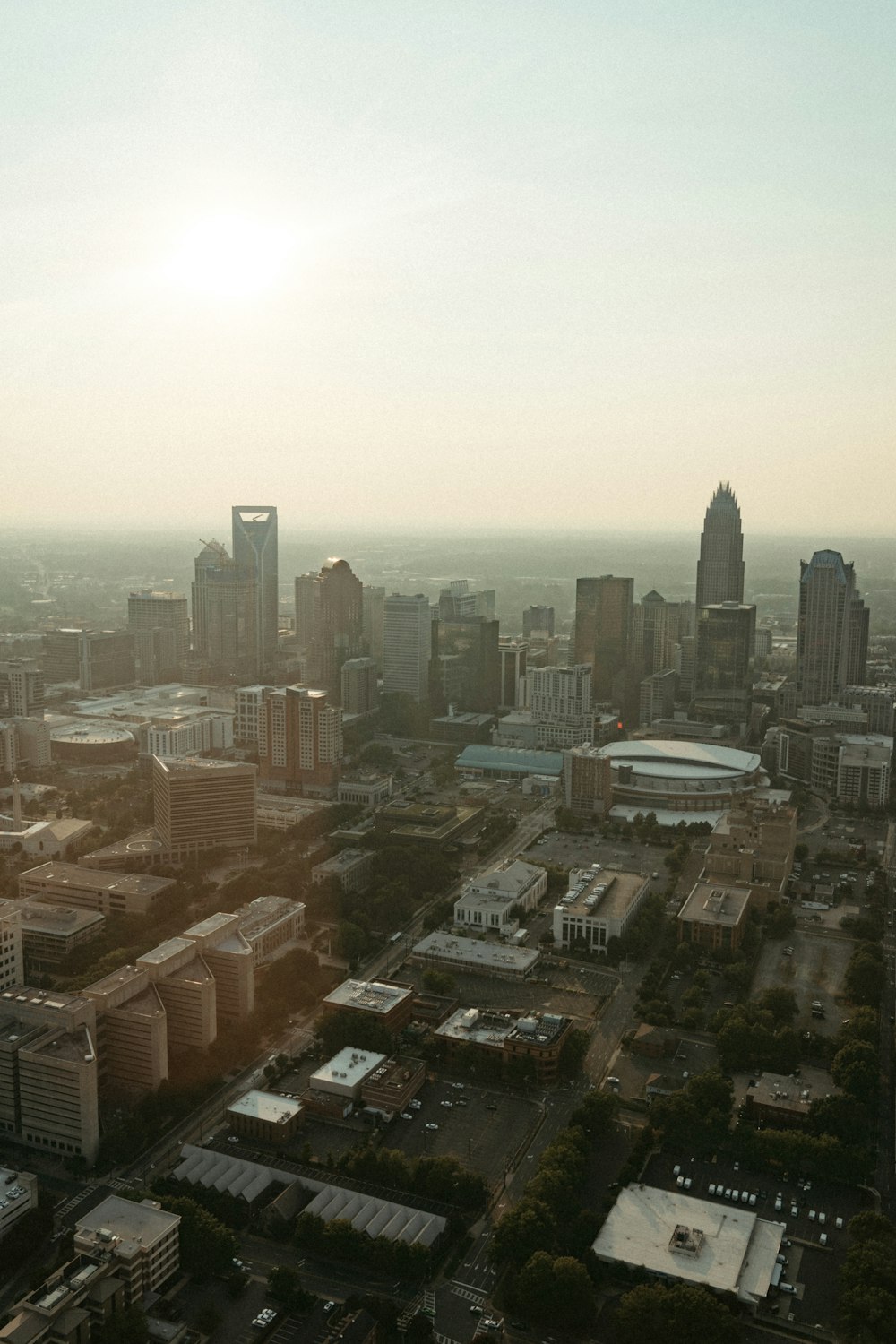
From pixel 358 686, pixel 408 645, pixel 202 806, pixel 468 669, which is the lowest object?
pixel 202 806

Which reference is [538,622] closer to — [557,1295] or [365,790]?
[365,790]

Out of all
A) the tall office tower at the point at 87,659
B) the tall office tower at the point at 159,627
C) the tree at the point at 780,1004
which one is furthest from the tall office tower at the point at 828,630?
the tall office tower at the point at 87,659

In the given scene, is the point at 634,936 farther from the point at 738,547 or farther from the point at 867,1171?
the point at 738,547

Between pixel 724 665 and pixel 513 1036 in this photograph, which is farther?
pixel 724 665

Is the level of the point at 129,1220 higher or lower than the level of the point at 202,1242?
higher

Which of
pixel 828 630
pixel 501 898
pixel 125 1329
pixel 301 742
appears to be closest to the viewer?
pixel 125 1329

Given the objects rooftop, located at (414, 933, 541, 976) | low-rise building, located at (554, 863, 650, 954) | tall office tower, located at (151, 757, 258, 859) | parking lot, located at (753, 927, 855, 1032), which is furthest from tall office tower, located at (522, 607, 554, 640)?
rooftop, located at (414, 933, 541, 976)

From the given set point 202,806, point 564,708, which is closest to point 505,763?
point 564,708
